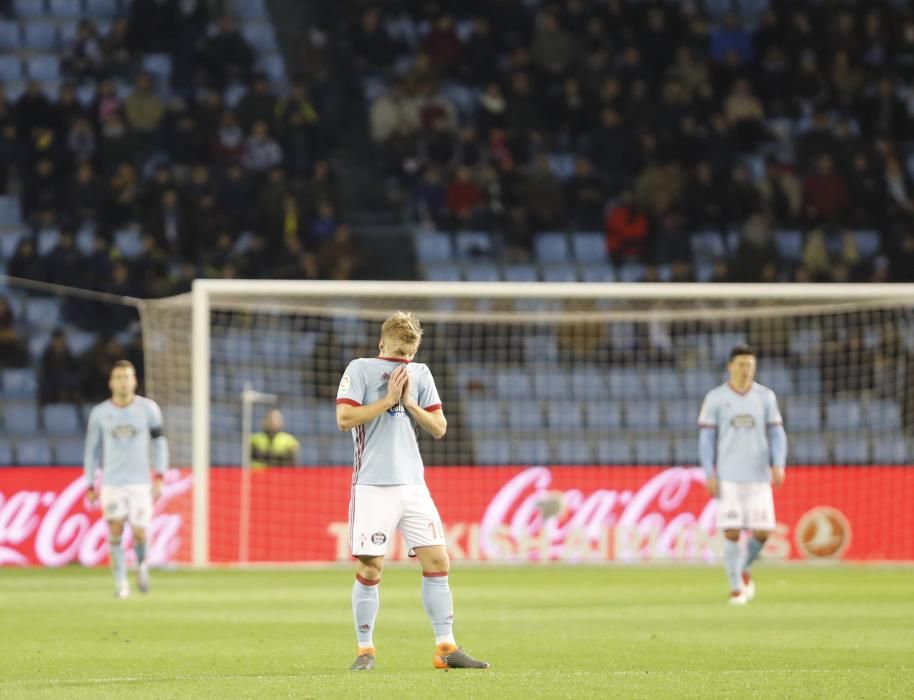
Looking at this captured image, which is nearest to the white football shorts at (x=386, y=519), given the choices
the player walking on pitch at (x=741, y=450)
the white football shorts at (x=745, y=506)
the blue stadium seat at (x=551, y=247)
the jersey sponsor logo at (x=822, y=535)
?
the player walking on pitch at (x=741, y=450)

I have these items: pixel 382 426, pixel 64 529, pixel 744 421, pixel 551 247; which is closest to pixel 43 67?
pixel 551 247

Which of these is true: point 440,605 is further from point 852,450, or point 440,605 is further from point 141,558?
point 852,450

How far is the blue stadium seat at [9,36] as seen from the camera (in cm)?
2570

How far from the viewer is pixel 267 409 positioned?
21.2 meters

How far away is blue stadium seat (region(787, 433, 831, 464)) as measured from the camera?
20.5 m

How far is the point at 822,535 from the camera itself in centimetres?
1953

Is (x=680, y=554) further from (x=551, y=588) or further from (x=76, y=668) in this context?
(x=76, y=668)

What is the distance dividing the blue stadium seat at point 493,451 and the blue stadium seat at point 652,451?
1.48 metres

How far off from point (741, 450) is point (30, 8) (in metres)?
15.9

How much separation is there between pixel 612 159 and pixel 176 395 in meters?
7.84

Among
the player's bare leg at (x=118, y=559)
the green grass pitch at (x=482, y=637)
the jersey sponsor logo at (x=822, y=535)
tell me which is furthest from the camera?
the jersey sponsor logo at (x=822, y=535)

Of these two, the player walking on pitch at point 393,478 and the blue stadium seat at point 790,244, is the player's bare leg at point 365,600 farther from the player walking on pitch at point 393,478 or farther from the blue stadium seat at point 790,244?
the blue stadium seat at point 790,244

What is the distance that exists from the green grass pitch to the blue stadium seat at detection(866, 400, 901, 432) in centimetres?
378

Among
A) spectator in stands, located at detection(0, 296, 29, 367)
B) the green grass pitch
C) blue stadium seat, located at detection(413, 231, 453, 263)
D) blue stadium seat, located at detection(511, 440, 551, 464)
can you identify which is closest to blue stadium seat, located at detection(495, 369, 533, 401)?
blue stadium seat, located at detection(511, 440, 551, 464)
